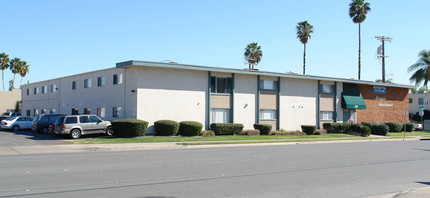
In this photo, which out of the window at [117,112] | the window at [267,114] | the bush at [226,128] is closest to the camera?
the window at [117,112]

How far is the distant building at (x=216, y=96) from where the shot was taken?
1121 inches

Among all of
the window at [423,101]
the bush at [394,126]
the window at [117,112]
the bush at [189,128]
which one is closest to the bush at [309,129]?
the bush at [189,128]

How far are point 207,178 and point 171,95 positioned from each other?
62.6 feet

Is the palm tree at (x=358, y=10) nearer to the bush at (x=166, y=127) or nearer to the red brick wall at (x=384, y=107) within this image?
the red brick wall at (x=384, y=107)

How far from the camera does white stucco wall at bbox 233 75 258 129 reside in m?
32.4

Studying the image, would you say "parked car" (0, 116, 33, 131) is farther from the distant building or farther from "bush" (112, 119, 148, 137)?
"bush" (112, 119, 148, 137)

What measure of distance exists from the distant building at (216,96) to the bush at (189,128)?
53.2 inches

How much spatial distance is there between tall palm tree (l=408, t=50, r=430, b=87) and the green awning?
67.5 ft

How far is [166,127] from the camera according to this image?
2709 cm

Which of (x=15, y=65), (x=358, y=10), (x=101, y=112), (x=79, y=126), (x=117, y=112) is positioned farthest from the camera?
(x=15, y=65)

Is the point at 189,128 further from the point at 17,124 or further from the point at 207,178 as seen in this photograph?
the point at 207,178

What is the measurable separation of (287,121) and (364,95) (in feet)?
37.8

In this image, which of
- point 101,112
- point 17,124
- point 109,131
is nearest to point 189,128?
point 109,131

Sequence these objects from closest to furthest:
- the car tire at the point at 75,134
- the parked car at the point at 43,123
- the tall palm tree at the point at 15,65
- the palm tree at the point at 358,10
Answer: the car tire at the point at 75,134 < the parked car at the point at 43,123 < the palm tree at the point at 358,10 < the tall palm tree at the point at 15,65
